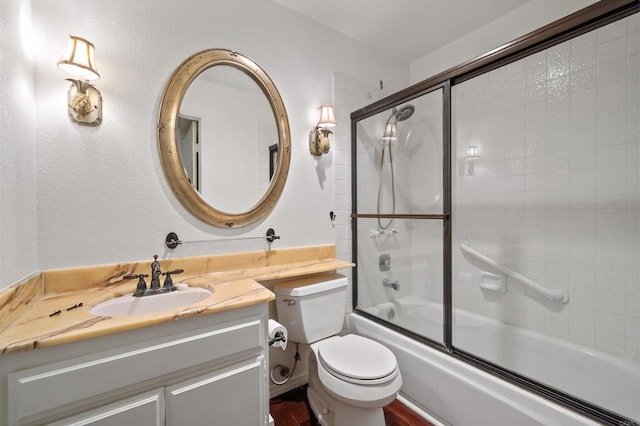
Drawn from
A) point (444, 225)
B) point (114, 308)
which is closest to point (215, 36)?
point (114, 308)

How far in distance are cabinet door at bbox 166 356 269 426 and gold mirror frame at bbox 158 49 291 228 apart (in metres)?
0.77

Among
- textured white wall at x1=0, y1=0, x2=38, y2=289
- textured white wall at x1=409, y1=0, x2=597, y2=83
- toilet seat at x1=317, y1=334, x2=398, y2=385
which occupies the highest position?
textured white wall at x1=409, y1=0, x2=597, y2=83

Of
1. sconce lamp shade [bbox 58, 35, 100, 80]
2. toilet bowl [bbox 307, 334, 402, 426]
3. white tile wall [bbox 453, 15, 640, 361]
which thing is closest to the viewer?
sconce lamp shade [bbox 58, 35, 100, 80]

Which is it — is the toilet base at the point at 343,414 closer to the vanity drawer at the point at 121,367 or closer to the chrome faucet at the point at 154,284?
the vanity drawer at the point at 121,367

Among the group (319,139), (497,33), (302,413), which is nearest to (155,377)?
(302,413)

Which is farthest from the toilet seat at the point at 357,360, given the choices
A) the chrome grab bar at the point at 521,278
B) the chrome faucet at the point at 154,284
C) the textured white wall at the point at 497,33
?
the textured white wall at the point at 497,33

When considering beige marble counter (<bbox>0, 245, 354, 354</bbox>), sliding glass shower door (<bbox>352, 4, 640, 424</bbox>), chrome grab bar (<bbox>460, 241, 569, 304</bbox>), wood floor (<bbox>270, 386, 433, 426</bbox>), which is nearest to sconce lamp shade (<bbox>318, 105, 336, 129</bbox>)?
A: sliding glass shower door (<bbox>352, 4, 640, 424</bbox>)

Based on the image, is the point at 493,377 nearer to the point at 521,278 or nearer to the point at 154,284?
the point at 521,278

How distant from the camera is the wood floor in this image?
1469 mm

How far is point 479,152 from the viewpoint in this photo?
80.6 inches

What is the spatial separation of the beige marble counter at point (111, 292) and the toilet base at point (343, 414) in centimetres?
69

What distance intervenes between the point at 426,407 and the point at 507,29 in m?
2.54

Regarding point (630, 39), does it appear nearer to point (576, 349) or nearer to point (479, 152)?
point (479, 152)

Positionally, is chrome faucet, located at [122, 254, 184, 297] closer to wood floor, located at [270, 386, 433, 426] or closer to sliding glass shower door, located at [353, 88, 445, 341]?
wood floor, located at [270, 386, 433, 426]
